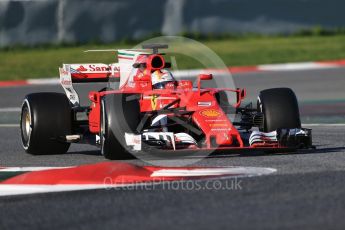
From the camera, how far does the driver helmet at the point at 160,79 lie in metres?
10.6

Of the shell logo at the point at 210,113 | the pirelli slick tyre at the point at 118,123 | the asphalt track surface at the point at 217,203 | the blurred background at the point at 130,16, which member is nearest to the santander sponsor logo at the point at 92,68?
the pirelli slick tyre at the point at 118,123

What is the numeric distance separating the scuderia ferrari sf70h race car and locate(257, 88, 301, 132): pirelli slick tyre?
0.01 metres

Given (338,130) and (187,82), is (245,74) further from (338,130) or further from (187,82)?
(187,82)

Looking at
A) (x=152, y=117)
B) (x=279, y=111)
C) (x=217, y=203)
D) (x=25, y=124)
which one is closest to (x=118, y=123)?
(x=152, y=117)

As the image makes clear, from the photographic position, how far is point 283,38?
1081 inches

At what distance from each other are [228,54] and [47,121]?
571 inches

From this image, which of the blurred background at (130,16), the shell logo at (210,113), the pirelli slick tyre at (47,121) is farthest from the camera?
the blurred background at (130,16)

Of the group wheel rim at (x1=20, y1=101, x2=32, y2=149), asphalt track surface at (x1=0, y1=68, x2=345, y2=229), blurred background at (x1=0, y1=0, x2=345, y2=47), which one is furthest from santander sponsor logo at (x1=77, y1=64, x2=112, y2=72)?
blurred background at (x1=0, y1=0, x2=345, y2=47)

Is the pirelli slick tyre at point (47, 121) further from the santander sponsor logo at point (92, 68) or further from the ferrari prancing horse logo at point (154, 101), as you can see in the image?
the ferrari prancing horse logo at point (154, 101)

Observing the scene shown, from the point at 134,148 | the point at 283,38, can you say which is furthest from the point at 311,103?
the point at 283,38

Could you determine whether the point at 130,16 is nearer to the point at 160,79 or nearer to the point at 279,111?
the point at 160,79

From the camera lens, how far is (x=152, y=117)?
10.1 m

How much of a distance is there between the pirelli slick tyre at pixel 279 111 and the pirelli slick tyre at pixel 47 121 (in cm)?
213

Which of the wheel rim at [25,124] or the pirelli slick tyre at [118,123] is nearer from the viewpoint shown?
the pirelli slick tyre at [118,123]
